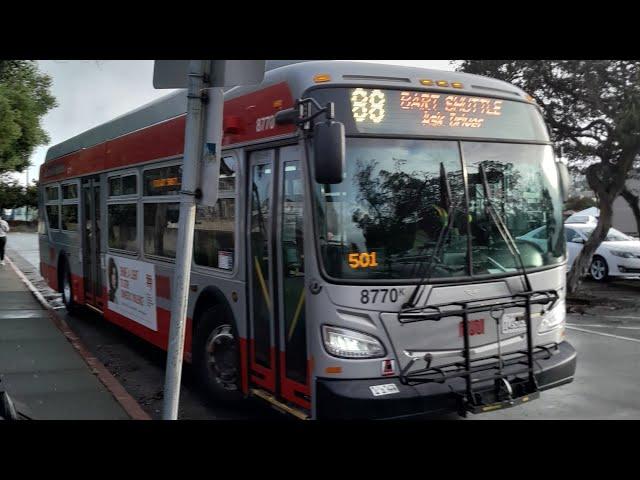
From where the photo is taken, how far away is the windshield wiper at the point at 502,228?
4656 mm

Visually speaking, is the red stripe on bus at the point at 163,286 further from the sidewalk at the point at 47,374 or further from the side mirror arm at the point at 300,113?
the side mirror arm at the point at 300,113

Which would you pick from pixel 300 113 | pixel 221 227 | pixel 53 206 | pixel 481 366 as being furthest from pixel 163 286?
pixel 53 206

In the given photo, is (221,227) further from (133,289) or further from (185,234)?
(133,289)

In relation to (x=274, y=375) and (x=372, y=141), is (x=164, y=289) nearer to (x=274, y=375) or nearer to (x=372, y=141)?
(x=274, y=375)

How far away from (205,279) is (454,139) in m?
2.83

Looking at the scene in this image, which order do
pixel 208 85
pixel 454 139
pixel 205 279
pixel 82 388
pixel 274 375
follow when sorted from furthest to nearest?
1. pixel 82 388
2. pixel 205 279
3. pixel 274 375
4. pixel 454 139
5. pixel 208 85

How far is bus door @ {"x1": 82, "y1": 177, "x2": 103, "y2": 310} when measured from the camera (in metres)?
9.49

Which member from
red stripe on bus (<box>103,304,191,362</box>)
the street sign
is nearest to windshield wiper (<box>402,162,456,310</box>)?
the street sign

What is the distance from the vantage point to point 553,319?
504 cm

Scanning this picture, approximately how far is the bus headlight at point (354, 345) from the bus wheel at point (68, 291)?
322 inches

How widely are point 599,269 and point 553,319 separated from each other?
11.0 meters

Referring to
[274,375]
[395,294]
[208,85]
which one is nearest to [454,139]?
[395,294]

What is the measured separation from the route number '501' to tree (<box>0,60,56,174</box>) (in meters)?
7.90
